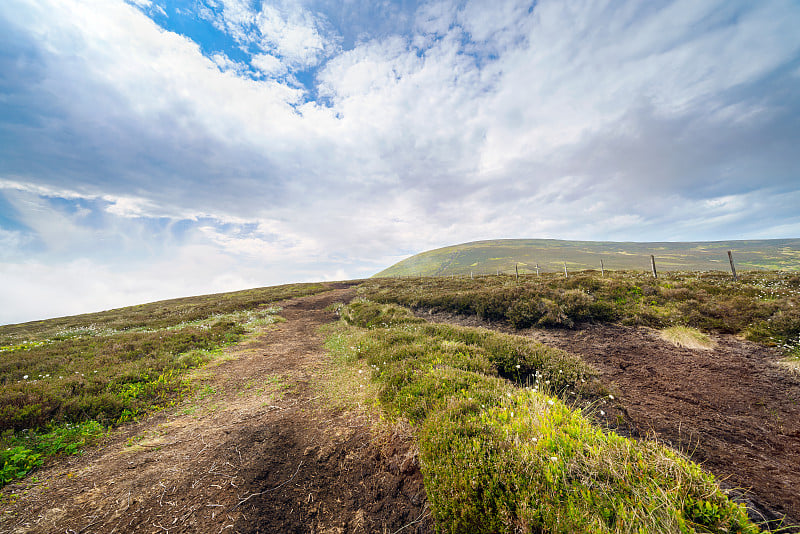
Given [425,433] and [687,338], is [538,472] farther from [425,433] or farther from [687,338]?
[687,338]

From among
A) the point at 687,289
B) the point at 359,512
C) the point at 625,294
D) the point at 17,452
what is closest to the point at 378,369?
Answer: the point at 359,512

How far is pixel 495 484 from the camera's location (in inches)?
132

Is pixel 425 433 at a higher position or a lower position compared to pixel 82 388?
lower

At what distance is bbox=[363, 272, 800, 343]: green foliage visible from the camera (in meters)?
10.3

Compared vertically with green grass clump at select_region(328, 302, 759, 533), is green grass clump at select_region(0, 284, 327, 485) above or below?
above

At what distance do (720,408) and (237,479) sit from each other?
10644 millimetres

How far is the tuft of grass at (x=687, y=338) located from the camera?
975 centimetres

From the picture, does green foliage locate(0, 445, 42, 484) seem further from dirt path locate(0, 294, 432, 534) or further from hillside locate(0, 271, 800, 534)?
dirt path locate(0, 294, 432, 534)

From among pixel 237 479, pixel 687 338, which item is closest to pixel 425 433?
pixel 237 479

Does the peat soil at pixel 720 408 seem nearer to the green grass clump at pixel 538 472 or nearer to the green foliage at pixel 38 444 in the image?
the green grass clump at pixel 538 472

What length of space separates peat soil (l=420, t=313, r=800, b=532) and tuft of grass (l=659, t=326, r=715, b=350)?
9.9 inches

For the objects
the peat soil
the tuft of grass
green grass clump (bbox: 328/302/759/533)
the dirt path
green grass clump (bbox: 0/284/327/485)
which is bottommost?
the peat soil

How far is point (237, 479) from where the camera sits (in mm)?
4461

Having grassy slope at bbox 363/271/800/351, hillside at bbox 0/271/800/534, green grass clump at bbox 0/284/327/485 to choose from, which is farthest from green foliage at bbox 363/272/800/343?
green grass clump at bbox 0/284/327/485
